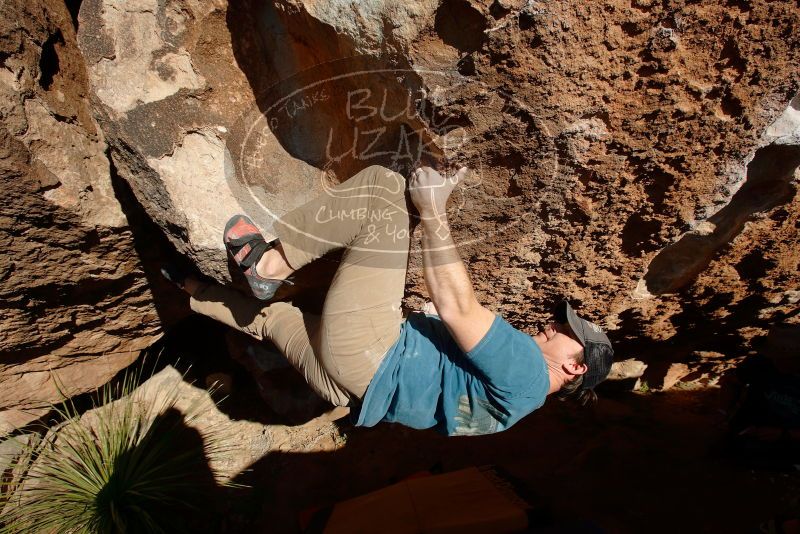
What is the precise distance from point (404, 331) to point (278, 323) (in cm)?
63

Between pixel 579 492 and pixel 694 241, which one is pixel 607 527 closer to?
pixel 579 492

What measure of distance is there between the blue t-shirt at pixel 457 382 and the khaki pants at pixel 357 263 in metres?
0.08

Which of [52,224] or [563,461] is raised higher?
[52,224]

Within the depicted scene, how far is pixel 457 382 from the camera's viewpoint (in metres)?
1.69

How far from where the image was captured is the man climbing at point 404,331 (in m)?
1.58

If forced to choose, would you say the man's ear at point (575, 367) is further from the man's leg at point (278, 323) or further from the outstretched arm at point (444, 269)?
the man's leg at point (278, 323)

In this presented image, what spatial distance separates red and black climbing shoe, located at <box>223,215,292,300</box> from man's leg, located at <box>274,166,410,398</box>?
0.27 m

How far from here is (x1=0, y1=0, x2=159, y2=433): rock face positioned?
5.58 ft

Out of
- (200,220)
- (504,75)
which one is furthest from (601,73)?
Answer: (200,220)

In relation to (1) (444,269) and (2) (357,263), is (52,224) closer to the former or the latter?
(2) (357,263)

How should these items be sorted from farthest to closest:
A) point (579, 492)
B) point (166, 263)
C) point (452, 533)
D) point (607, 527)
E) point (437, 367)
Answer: point (579, 492), point (607, 527), point (166, 263), point (452, 533), point (437, 367)

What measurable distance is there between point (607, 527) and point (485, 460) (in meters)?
0.83

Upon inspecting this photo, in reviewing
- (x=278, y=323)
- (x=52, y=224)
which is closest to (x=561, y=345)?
(x=278, y=323)

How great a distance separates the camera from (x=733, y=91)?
59.0 inches
